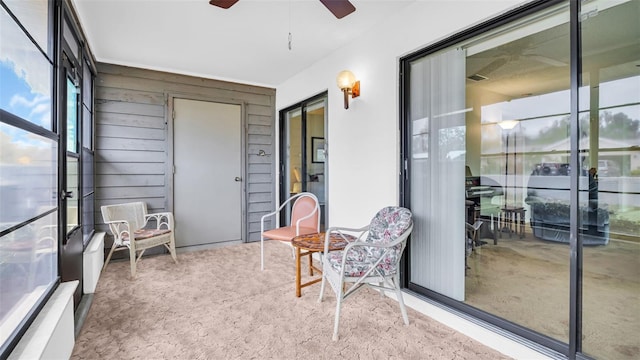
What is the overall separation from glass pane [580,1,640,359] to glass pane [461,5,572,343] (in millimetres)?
96

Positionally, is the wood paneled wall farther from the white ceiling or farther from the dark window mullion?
the dark window mullion

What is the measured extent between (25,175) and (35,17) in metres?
0.90

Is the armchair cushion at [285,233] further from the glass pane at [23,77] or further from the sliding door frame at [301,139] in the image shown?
the glass pane at [23,77]

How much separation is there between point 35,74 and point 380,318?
8.64ft

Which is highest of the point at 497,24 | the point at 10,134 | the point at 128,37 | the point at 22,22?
the point at 128,37

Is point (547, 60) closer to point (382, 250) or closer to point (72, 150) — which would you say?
point (382, 250)

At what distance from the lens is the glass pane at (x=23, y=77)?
4.13ft

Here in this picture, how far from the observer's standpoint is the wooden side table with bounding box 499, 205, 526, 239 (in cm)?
190

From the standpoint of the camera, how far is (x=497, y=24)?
6.35ft

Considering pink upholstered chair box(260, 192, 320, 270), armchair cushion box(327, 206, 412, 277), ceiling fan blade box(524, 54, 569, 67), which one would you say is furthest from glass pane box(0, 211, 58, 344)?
ceiling fan blade box(524, 54, 569, 67)

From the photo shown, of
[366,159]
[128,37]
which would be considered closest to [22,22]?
[128,37]

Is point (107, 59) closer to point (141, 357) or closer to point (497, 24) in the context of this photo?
point (141, 357)

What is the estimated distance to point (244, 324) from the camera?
86.0 inches

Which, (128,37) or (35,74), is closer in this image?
(35,74)
